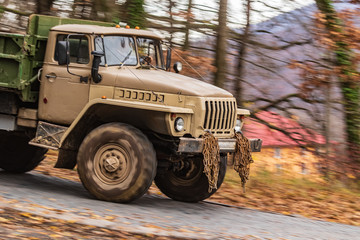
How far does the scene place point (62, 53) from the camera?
31.9ft

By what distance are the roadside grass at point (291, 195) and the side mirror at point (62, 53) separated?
9.43 ft

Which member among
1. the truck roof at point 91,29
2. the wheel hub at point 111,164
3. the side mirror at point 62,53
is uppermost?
the truck roof at point 91,29

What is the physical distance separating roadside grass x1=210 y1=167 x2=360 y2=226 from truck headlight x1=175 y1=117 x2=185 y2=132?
252 centimetres

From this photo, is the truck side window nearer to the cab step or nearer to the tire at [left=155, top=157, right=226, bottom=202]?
the cab step

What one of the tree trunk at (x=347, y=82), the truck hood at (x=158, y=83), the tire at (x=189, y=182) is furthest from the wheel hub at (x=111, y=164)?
the tree trunk at (x=347, y=82)

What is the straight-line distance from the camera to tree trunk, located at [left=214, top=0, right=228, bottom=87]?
14.7 m

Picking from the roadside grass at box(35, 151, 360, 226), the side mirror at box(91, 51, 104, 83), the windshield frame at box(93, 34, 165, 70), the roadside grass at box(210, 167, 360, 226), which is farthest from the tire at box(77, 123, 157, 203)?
the roadside grass at box(210, 167, 360, 226)

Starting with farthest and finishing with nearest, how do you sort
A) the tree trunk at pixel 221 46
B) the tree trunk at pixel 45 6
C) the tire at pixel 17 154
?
1. the tree trunk at pixel 45 6
2. the tree trunk at pixel 221 46
3. the tire at pixel 17 154

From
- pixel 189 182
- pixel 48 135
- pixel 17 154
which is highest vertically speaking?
pixel 48 135

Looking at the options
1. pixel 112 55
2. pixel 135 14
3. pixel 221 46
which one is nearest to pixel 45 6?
pixel 135 14

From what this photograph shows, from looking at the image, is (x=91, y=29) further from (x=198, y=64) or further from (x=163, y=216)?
(x=198, y=64)

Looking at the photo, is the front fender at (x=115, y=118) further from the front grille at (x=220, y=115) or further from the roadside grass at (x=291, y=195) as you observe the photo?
the roadside grass at (x=291, y=195)

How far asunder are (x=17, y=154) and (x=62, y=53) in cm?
292

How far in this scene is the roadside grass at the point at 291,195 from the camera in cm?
1106
